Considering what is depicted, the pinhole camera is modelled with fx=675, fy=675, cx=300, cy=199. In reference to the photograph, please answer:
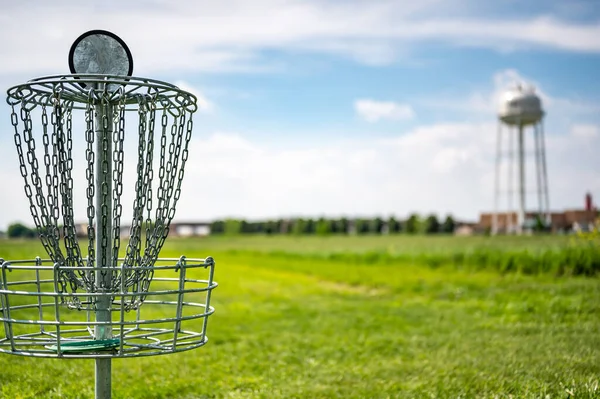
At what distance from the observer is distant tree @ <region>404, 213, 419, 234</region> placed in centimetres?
6756

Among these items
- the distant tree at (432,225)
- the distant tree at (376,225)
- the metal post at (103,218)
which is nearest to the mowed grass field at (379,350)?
the metal post at (103,218)

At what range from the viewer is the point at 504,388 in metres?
6.45

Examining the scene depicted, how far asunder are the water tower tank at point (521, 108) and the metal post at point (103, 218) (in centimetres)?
5106

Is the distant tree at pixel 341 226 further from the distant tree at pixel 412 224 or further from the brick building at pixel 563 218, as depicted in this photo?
the brick building at pixel 563 218

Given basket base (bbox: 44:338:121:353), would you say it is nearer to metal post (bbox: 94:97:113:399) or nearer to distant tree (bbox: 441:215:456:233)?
metal post (bbox: 94:97:113:399)

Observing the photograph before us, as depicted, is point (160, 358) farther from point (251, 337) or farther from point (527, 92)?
point (527, 92)

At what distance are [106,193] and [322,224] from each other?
6820 centimetres

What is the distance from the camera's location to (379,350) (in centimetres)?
952

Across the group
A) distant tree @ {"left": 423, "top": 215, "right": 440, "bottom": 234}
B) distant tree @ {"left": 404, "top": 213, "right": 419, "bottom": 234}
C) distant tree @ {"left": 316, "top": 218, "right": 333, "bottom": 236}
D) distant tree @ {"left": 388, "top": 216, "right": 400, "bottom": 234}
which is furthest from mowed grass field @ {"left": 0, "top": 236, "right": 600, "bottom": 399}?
distant tree @ {"left": 316, "top": 218, "right": 333, "bottom": 236}

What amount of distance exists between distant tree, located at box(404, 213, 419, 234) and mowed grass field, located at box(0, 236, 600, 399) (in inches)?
1852

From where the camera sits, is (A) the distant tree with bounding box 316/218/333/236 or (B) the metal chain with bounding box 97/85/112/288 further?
(A) the distant tree with bounding box 316/218/333/236

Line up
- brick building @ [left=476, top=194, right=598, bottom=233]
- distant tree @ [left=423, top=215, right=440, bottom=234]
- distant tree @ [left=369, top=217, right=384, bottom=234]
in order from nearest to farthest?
brick building @ [left=476, top=194, right=598, bottom=233], distant tree @ [left=423, top=215, right=440, bottom=234], distant tree @ [left=369, top=217, right=384, bottom=234]

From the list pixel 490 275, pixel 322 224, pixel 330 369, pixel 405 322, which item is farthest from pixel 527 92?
pixel 330 369

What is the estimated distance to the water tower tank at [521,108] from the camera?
169 feet
